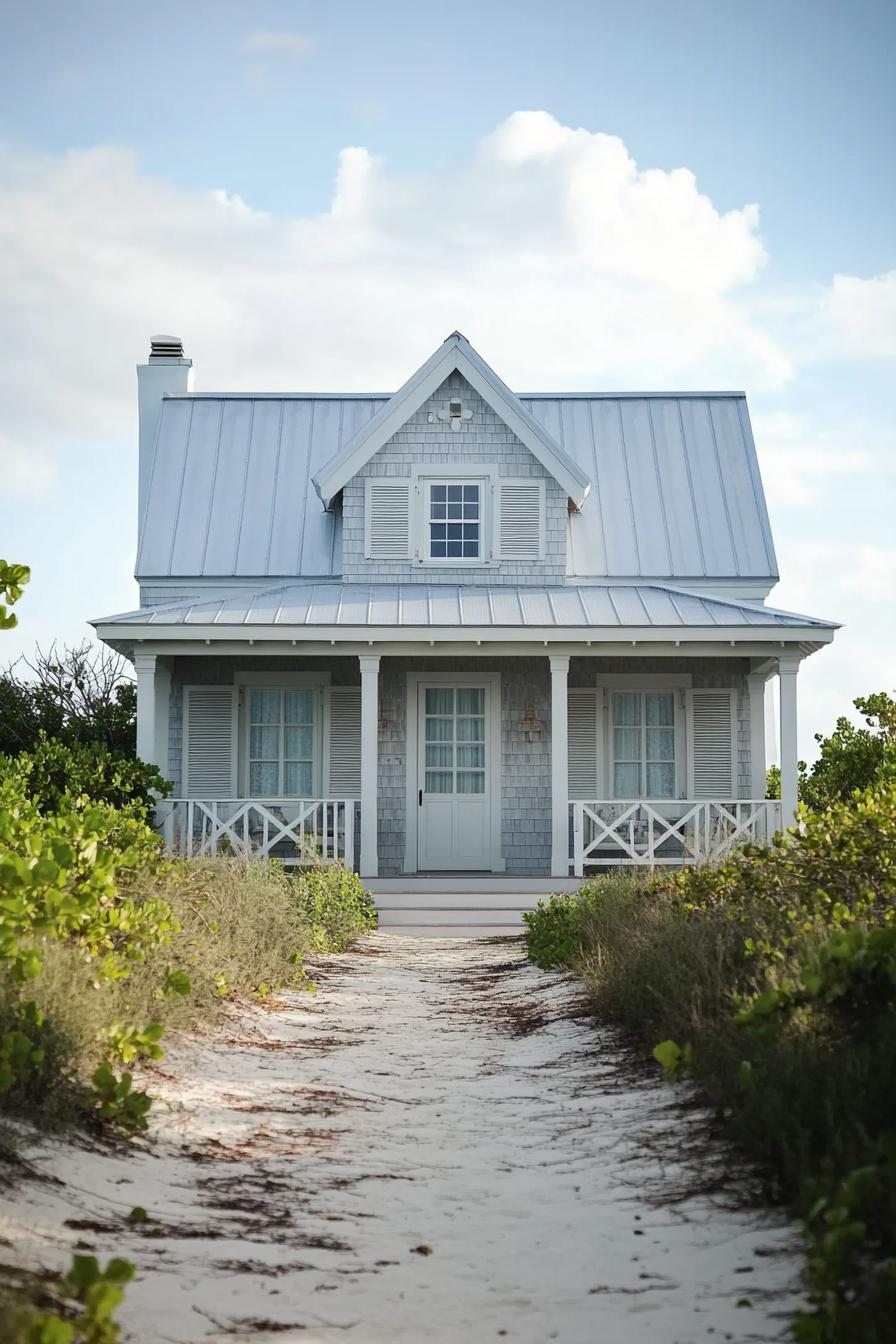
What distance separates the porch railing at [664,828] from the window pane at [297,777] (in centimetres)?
358

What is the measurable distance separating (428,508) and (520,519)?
47.5 inches

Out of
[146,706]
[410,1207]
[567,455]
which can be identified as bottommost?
[410,1207]

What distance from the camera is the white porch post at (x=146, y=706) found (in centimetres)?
1552

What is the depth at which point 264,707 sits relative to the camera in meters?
17.4

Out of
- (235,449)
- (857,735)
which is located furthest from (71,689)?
(857,735)

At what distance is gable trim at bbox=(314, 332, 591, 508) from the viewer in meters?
Answer: 17.1

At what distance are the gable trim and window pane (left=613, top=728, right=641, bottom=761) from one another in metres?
3.08

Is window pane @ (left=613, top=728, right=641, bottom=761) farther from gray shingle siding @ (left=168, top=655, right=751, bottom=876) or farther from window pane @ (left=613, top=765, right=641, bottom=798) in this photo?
gray shingle siding @ (left=168, top=655, right=751, bottom=876)

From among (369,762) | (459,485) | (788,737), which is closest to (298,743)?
(369,762)

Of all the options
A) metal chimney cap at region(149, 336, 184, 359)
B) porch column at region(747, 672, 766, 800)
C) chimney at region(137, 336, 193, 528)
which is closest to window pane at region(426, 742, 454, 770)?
porch column at region(747, 672, 766, 800)

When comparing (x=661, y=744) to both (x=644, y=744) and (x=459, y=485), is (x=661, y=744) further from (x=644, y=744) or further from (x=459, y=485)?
(x=459, y=485)

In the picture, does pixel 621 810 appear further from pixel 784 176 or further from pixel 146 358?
pixel 146 358

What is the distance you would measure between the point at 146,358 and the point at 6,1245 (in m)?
19.1

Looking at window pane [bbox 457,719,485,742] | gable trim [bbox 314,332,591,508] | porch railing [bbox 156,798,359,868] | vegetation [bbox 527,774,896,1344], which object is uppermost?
gable trim [bbox 314,332,591,508]
